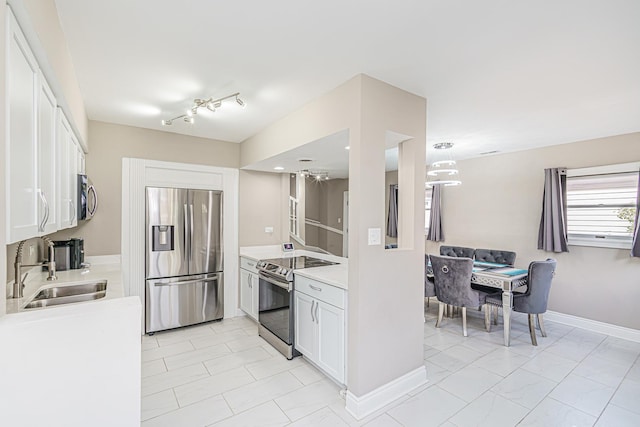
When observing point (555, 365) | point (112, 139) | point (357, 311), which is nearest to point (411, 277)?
point (357, 311)

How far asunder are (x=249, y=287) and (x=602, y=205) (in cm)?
476

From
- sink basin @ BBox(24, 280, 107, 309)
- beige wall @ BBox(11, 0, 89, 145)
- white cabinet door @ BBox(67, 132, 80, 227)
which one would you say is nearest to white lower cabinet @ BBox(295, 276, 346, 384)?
sink basin @ BBox(24, 280, 107, 309)

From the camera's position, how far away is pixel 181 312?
3771mm

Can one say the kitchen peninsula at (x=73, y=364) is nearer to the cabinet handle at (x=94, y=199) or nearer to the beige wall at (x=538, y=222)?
the cabinet handle at (x=94, y=199)

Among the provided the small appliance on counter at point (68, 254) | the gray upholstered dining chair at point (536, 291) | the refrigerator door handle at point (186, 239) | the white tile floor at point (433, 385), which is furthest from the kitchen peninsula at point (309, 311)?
the gray upholstered dining chair at point (536, 291)

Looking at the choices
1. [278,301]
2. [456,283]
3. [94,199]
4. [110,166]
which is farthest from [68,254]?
[456,283]

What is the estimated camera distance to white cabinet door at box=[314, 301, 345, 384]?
7.95ft

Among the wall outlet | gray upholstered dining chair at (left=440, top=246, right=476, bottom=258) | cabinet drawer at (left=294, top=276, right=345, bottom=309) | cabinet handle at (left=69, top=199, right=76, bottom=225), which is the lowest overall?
cabinet drawer at (left=294, top=276, right=345, bottom=309)

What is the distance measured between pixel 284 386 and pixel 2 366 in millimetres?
2034

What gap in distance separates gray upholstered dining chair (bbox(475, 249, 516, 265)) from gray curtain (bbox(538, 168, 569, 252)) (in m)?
0.45

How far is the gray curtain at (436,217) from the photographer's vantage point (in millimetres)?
5504

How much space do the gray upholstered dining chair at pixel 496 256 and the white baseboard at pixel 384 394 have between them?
261 cm

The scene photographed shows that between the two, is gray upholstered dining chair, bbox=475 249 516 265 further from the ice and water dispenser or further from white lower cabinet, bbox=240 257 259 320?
the ice and water dispenser

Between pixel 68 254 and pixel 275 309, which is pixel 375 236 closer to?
pixel 275 309
